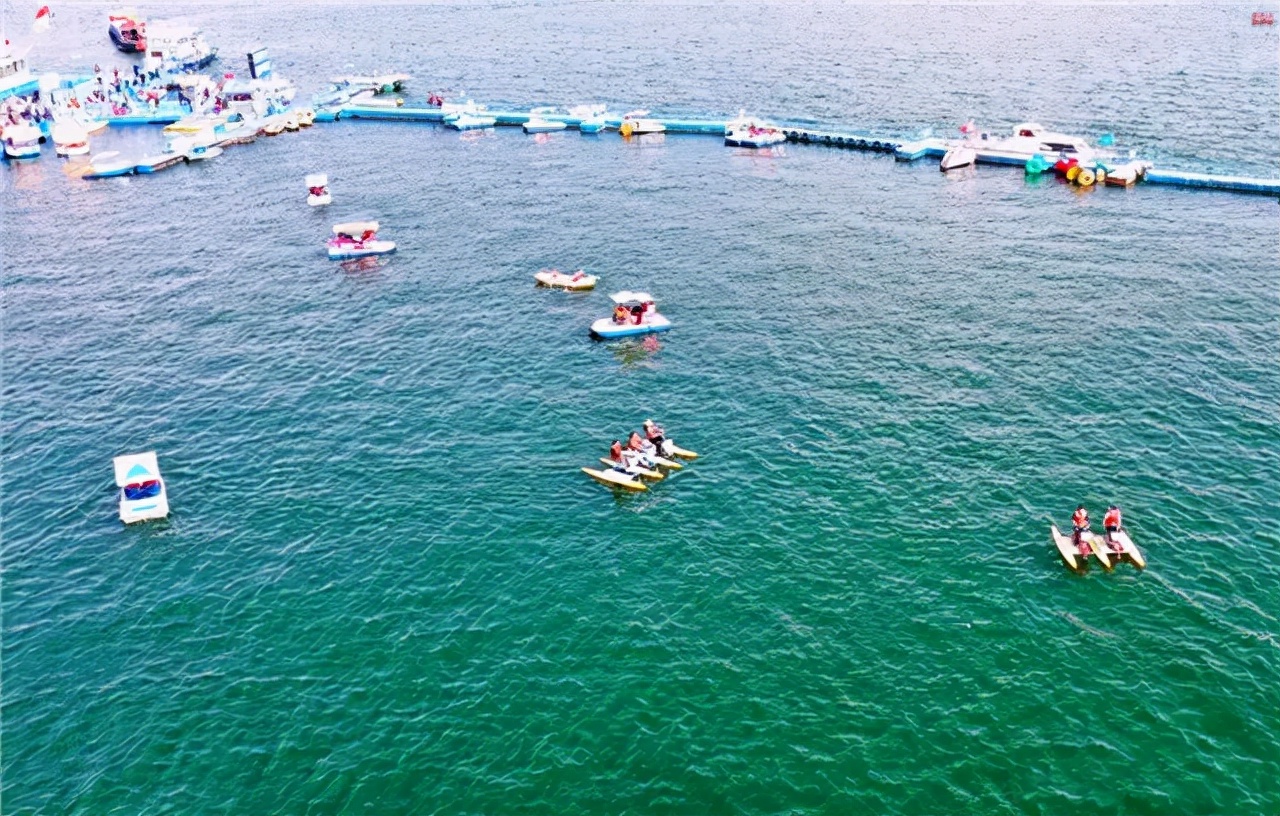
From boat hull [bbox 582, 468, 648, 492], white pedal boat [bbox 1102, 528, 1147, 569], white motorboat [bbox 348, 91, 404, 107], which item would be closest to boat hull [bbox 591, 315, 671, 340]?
boat hull [bbox 582, 468, 648, 492]

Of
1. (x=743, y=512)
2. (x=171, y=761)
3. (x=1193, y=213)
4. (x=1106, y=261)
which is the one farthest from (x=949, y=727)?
(x=1193, y=213)

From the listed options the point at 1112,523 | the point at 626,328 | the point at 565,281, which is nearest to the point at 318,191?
the point at 565,281

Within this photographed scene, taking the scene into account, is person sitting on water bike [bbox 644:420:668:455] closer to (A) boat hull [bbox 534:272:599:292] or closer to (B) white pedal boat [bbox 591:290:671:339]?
(B) white pedal boat [bbox 591:290:671:339]

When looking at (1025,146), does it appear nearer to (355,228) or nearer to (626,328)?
(626,328)

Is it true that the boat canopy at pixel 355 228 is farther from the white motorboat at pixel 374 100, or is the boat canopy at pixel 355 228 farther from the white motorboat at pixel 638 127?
the white motorboat at pixel 374 100

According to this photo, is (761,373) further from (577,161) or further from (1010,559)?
(577,161)

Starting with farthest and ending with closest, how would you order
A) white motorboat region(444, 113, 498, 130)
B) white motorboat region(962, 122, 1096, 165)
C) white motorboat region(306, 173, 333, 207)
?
white motorboat region(444, 113, 498, 130) < white motorboat region(962, 122, 1096, 165) < white motorboat region(306, 173, 333, 207)
